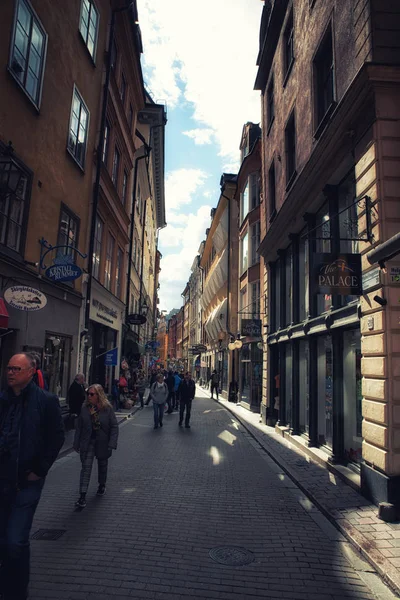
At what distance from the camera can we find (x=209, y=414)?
20250 mm

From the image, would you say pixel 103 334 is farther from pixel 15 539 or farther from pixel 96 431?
pixel 15 539

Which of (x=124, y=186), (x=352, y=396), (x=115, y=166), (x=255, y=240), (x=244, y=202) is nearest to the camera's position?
(x=352, y=396)

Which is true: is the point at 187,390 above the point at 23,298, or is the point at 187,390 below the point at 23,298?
below

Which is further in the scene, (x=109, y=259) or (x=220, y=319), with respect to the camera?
(x=220, y=319)

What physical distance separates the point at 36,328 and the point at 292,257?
7.84 m

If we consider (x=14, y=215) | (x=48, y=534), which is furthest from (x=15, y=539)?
(x=14, y=215)

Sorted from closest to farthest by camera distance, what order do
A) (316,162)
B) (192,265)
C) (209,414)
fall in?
(316,162) < (209,414) < (192,265)

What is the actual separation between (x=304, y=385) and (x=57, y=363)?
7.38 meters

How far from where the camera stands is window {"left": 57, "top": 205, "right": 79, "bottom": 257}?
1280cm

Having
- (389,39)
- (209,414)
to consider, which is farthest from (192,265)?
(389,39)

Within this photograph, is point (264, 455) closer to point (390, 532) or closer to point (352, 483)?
point (352, 483)

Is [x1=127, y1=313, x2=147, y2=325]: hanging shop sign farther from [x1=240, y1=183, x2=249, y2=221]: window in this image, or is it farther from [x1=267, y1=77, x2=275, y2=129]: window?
[x1=267, y1=77, x2=275, y2=129]: window

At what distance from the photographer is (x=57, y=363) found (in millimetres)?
13047

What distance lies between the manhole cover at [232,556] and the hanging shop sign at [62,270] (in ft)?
24.1
